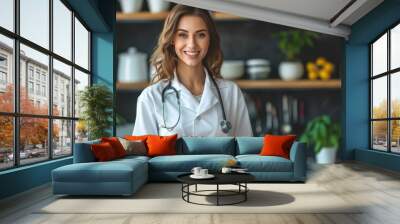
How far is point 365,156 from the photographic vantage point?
8.33 metres

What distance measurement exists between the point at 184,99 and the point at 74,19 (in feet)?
7.30

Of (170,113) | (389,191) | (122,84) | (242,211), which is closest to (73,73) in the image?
(122,84)

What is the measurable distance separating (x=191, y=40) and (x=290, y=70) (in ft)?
6.45

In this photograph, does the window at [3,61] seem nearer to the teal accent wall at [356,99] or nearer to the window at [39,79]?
the window at [39,79]

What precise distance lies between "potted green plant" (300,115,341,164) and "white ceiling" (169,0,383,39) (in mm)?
1706

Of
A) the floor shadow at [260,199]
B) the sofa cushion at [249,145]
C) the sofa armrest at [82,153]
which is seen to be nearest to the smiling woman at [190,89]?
the sofa cushion at [249,145]

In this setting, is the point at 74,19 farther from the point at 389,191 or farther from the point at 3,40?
the point at 389,191

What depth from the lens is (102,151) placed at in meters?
5.31

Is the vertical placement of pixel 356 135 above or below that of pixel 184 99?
below

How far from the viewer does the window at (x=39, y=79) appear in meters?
4.73

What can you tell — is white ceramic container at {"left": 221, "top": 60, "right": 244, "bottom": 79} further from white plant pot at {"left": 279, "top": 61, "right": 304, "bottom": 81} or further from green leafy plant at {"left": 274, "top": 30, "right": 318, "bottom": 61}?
green leafy plant at {"left": 274, "top": 30, "right": 318, "bottom": 61}

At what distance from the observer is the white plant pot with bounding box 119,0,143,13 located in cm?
791

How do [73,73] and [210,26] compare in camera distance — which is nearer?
[73,73]

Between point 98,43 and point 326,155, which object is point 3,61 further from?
point 326,155
